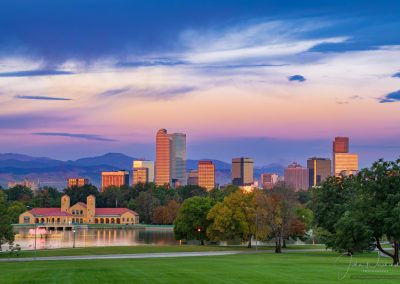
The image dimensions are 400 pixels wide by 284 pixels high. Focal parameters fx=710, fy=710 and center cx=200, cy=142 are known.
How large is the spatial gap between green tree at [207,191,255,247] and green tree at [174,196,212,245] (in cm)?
890

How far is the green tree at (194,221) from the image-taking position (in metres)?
112

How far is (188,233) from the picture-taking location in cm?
11388

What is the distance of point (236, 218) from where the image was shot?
9925cm

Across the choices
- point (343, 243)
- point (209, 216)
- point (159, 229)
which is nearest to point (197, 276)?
point (343, 243)

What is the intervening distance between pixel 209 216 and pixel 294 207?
17.2 metres

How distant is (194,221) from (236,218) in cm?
1506

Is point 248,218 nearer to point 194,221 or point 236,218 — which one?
point 236,218

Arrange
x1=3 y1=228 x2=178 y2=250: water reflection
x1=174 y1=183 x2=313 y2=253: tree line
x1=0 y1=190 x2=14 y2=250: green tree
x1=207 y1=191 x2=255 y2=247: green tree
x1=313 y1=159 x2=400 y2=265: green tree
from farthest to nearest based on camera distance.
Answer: x1=3 y1=228 x2=178 y2=250: water reflection
x1=207 y1=191 x2=255 y2=247: green tree
x1=174 y1=183 x2=313 y2=253: tree line
x1=0 y1=190 x2=14 y2=250: green tree
x1=313 y1=159 x2=400 y2=265: green tree

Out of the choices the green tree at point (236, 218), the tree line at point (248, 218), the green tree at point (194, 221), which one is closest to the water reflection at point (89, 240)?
the green tree at point (194, 221)

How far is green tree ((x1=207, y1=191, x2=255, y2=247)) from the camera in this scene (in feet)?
323

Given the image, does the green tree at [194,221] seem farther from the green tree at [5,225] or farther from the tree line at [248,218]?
the green tree at [5,225]

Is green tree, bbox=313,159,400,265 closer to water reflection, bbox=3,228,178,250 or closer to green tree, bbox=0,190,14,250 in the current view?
green tree, bbox=0,190,14,250

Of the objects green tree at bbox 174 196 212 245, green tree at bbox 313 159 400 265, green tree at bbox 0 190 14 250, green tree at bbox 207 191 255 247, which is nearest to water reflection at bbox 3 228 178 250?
green tree at bbox 174 196 212 245

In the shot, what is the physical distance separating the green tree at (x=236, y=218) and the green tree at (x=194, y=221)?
350 inches
